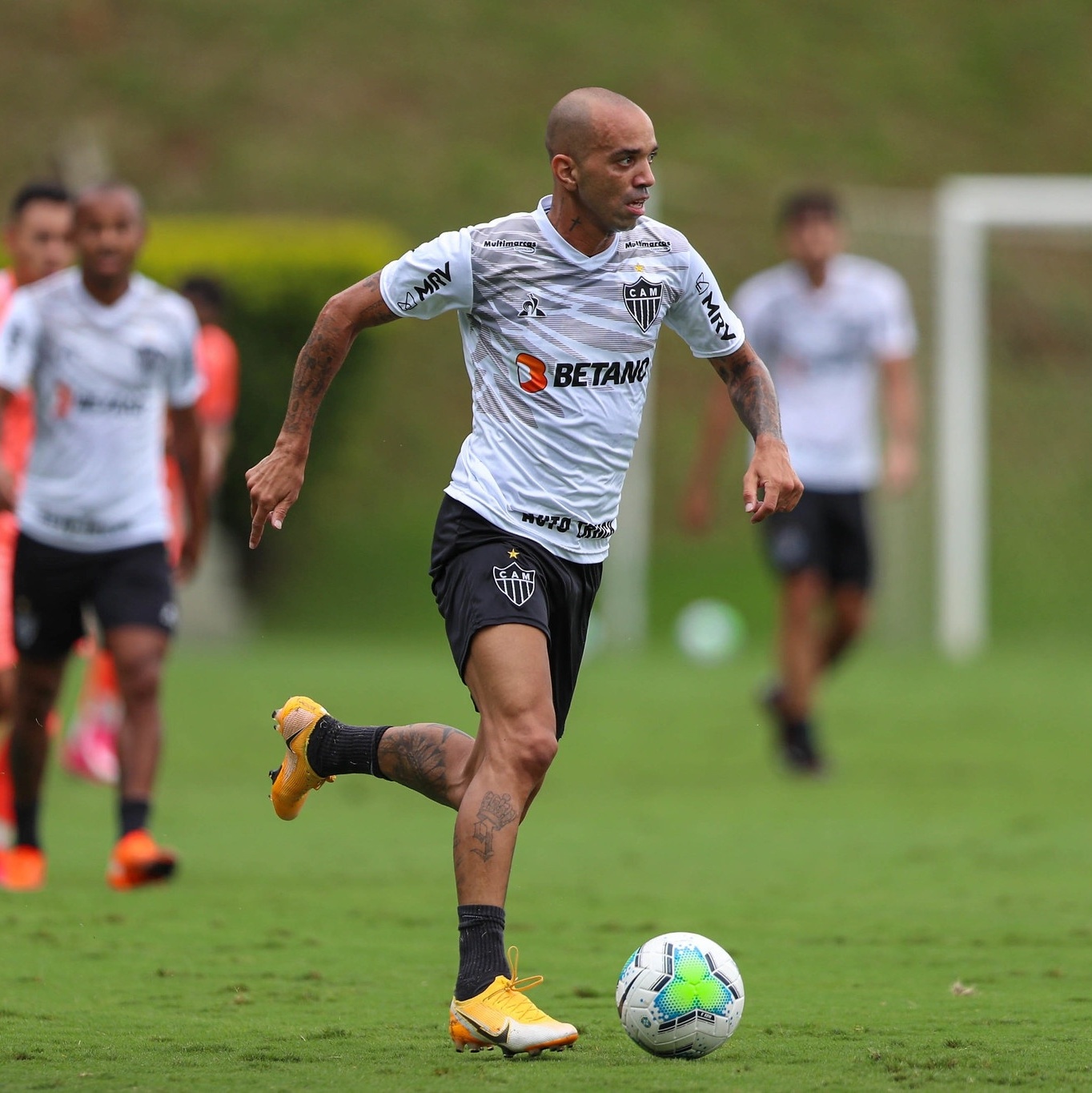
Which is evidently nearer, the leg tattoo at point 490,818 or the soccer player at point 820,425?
the leg tattoo at point 490,818

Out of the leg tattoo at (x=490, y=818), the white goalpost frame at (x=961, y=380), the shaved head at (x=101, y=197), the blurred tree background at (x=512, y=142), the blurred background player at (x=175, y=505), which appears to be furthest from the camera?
the blurred tree background at (x=512, y=142)

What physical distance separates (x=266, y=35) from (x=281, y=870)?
22.1m

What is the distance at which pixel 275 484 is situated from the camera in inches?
201

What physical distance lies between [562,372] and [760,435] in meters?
0.57


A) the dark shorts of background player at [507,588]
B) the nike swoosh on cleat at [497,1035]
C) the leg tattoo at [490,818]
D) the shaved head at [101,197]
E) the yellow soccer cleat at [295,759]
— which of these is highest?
the shaved head at [101,197]

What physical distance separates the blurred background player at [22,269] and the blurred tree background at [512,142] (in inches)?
432

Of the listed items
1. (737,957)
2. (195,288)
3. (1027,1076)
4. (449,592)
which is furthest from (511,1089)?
(195,288)

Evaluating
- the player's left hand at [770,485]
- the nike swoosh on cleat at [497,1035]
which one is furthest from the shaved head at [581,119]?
the nike swoosh on cleat at [497,1035]

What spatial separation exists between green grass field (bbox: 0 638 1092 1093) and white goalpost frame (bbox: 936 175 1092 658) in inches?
188

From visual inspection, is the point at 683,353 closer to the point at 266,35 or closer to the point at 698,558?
the point at 698,558

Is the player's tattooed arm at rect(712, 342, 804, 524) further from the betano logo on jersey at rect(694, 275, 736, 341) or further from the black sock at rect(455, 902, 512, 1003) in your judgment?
the black sock at rect(455, 902, 512, 1003)

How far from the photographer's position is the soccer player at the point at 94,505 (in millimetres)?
7512

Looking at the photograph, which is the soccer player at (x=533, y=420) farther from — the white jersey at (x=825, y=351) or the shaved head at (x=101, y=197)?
the white jersey at (x=825, y=351)

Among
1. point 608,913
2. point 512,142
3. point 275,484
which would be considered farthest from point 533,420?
point 512,142
